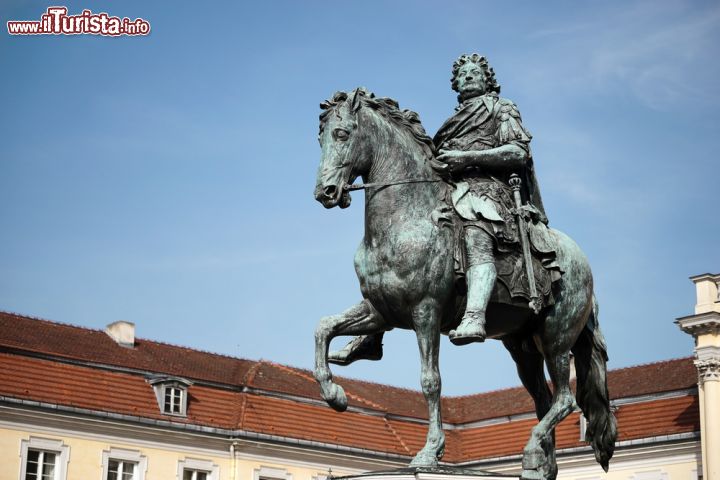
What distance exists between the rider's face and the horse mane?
639 mm

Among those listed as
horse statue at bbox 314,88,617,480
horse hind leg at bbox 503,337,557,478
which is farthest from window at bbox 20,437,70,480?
horse statue at bbox 314,88,617,480

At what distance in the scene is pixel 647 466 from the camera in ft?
169

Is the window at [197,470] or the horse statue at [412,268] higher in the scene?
the window at [197,470]

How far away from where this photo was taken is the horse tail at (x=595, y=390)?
1189 centimetres

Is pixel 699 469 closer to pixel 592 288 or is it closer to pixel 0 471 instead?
pixel 0 471

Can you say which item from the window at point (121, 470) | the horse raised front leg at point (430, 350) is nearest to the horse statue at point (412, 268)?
the horse raised front leg at point (430, 350)

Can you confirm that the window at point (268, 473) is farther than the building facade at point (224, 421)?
Yes

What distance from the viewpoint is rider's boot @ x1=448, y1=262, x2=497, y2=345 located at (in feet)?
34.3

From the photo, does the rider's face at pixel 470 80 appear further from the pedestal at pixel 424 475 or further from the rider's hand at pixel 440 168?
the pedestal at pixel 424 475

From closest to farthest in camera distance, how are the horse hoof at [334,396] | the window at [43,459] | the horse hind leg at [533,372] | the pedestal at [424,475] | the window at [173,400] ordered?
1. the pedestal at [424,475]
2. the horse hoof at [334,396]
3. the horse hind leg at [533,372]
4. the window at [43,459]
5. the window at [173,400]

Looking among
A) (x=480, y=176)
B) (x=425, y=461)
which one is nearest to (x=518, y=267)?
(x=480, y=176)

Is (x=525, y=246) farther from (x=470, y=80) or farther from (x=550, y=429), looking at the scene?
(x=470, y=80)

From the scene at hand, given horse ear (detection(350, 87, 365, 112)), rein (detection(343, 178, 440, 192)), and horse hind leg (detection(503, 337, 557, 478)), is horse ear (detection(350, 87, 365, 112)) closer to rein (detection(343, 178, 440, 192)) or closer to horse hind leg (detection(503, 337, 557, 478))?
rein (detection(343, 178, 440, 192))

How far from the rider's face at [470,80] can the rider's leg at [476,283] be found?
1451 millimetres
